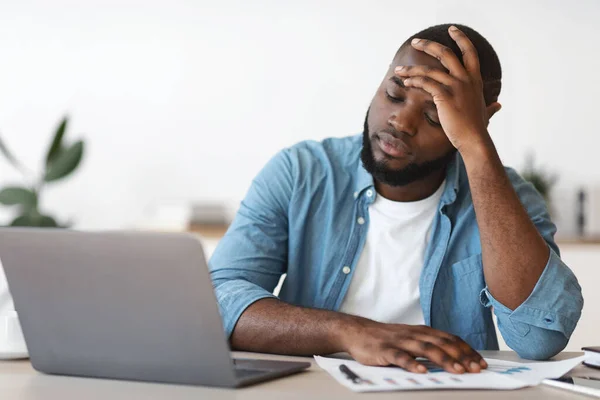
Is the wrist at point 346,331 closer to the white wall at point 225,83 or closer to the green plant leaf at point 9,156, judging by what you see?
the white wall at point 225,83

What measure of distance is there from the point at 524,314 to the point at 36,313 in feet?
2.82

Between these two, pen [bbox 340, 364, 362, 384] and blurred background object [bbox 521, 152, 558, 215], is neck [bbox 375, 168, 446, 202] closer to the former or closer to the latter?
pen [bbox 340, 364, 362, 384]

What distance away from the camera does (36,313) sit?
116 centimetres

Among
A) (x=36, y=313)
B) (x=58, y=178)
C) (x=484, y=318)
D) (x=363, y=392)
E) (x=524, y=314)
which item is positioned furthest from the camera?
(x=58, y=178)

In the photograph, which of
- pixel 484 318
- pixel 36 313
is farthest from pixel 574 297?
pixel 36 313

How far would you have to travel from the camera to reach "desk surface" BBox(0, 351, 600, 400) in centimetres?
103

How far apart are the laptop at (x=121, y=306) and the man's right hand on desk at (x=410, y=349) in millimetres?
146

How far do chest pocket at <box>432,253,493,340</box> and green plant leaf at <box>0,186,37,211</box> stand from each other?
2467 millimetres

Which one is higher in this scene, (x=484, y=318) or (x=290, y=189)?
(x=290, y=189)

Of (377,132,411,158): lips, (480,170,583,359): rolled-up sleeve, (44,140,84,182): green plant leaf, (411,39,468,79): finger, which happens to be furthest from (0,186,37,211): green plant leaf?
(480,170,583,359): rolled-up sleeve

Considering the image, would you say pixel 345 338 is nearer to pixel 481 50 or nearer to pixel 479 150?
pixel 479 150

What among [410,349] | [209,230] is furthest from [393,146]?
[209,230]

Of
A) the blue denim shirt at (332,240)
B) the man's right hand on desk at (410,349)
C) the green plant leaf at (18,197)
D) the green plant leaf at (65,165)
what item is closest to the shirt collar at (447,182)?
the blue denim shirt at (332,240)

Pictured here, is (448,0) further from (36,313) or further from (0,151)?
(36,313)
